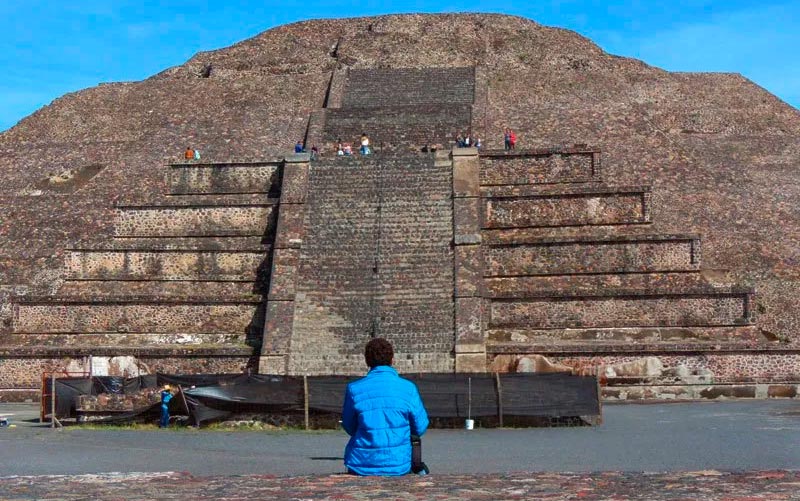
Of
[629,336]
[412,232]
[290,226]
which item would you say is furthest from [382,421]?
[290,226]

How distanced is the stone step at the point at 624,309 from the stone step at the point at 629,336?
147 mm

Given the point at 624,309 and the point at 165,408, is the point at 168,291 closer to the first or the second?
the point at 165,408

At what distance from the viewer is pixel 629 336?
25.4 m

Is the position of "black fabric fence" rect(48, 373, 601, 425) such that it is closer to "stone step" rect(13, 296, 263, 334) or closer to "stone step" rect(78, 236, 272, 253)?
"stone step" rect(13, 296, 263, 334)

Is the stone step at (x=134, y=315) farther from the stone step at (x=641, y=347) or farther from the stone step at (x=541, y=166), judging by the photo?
the stone step at (x=541, y=166)

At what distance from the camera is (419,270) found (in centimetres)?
2633

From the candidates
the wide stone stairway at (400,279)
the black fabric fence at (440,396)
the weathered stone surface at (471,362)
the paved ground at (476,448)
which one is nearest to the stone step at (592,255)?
the wide stone stairway at (400,279)

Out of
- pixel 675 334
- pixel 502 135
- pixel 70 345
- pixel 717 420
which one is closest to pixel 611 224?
pixel 675 334

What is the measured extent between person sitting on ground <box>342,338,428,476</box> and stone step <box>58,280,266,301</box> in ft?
59.9

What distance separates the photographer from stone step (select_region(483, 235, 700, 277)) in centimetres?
2689

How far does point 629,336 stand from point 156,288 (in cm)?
1046

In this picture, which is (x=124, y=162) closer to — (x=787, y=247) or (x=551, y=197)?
(x=551, y=197)

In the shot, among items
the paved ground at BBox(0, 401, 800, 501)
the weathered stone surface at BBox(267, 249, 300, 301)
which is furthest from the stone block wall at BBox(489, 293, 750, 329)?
the weathered stone surface at BBox(267, 249, 300, 301)

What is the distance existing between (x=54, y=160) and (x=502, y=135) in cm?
1287
